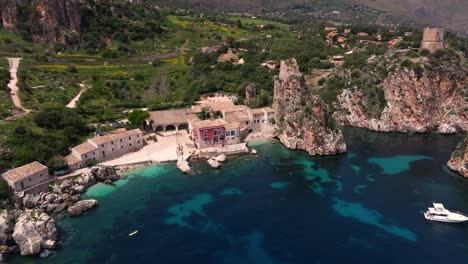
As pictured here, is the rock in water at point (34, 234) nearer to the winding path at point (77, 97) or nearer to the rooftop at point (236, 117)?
the rooftop at point (236, 117)

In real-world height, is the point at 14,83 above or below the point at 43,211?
above

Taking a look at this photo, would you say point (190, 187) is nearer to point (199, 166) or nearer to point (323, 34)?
point (199, 166)

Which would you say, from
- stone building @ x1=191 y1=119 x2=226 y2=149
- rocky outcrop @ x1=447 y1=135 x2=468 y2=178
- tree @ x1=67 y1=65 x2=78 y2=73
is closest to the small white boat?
rocky outcrop @ x1=447 y1=135 x2=468 y2=178

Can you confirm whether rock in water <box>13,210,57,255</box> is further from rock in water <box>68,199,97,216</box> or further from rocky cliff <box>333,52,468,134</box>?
rocky cliff <box>333,52,468,134</box>

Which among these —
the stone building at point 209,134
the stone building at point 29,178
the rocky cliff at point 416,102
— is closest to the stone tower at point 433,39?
the rocky cliff at point 416,102

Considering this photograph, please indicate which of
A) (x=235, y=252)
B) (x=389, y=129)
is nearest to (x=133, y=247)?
(x=235, y=252)

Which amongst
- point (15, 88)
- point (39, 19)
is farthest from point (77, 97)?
point (39, 19)

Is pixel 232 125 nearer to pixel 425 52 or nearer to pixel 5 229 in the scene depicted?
pixel 5 229
